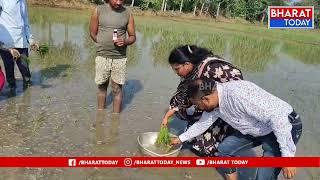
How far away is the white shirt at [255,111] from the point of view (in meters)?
3.08

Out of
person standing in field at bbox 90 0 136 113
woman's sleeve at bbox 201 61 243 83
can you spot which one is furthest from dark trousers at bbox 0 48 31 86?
woman's sleeve at bbox 201 61 243 83

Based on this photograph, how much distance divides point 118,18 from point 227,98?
278 centimetres

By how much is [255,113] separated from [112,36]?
3012 mm

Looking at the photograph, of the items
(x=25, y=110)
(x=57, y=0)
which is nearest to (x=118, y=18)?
(x=25, y=110)

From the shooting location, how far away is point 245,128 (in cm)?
350

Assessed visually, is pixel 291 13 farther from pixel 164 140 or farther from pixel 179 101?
pixel 164 140

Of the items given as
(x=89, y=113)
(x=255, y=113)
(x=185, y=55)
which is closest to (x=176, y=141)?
(x=185, y=55)

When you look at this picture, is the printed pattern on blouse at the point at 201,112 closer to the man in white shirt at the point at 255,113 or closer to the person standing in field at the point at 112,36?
the man in white shirt at the point at 255,113

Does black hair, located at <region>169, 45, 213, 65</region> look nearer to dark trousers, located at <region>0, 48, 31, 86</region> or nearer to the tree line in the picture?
dark trousers, located at <region>0, 48, 31, 86</region>

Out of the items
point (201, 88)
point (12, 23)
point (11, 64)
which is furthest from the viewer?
point (11, 64)

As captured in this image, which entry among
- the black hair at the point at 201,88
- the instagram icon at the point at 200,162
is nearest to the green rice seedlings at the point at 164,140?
the instagram icon at the point at 200,162

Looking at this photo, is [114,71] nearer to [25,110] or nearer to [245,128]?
[25,110]

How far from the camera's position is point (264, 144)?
138 inches

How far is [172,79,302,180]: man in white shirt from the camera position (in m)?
3.10
